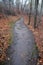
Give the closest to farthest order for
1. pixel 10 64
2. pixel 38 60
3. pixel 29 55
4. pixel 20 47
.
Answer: pixel 10 64, pixel 38 60, pixel 29 55, pixel 20 47

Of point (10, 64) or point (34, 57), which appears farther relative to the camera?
point (34, 57)

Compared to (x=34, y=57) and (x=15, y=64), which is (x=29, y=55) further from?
(x=15, y=64)

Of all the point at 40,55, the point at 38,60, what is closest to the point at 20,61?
the point at 38,60

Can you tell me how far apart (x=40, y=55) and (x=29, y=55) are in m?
0.77

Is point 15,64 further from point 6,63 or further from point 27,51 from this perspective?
point 27,51

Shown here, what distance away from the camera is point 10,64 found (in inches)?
359

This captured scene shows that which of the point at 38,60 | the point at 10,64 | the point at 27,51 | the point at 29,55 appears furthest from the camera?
the point at 27,51

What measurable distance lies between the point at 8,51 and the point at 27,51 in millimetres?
1403

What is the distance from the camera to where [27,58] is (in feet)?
33.2

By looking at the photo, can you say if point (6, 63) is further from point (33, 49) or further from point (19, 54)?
point (33, 49)

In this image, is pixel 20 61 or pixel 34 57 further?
pixel 34 57

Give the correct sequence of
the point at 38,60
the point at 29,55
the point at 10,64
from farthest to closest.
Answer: the point at 29,55 → the point at 38,60 → the point at 10,64

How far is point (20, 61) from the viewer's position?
31.5 feet

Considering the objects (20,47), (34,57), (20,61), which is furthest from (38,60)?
(20,47)
